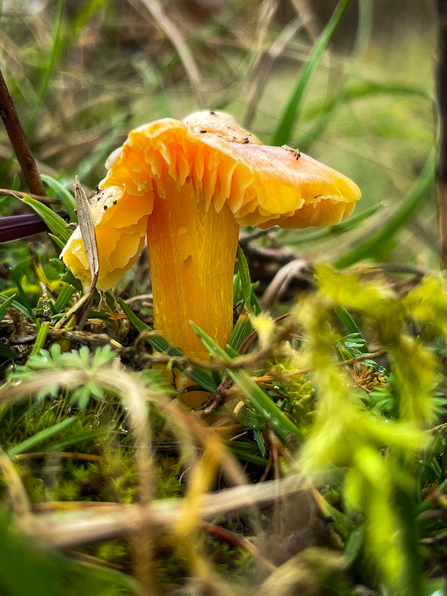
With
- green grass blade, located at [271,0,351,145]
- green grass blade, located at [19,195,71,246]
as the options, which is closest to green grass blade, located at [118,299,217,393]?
green grass blade, located at [19,195,71,246]

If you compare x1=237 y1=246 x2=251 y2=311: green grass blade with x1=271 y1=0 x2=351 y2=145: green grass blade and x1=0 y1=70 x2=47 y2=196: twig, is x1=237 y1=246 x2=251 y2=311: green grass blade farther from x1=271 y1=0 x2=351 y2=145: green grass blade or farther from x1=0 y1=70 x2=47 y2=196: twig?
x1=271 y1=0 x2=351 y2=145: green grass blade

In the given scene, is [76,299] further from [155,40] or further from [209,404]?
[155,40]

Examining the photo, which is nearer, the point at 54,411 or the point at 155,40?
the point at 54,411

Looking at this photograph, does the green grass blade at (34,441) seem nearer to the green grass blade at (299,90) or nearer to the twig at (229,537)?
the twig at (229,537)

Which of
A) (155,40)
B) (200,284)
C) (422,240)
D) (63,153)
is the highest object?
(155,40)

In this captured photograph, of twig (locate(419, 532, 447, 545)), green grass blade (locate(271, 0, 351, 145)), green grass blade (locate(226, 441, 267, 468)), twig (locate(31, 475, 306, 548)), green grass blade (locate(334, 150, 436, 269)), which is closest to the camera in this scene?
twig (locate(31, 475, 306, 548))

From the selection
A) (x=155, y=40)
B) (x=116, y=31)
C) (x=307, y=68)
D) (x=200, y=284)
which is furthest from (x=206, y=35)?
(x=200, y=284)

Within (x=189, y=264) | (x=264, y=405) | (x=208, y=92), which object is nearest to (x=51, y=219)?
(x=189, y=264)
